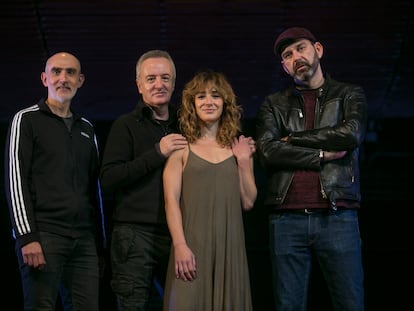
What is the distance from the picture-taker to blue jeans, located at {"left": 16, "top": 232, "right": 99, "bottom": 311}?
283 cm

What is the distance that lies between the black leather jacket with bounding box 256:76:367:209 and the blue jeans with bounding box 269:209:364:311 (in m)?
0.09

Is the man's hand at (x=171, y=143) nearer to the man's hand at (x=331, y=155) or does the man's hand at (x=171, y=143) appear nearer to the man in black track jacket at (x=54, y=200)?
the man in black track jacket at (x=54, y=200)

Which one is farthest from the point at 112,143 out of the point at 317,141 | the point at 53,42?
the point at 53,42

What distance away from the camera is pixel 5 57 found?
4.77m

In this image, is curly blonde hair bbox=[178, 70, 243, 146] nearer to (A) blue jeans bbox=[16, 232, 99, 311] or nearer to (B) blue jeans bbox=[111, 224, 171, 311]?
(B) blue jeans bbox=[111, 224, 171, 311]

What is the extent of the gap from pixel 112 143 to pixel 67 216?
0.38 metres

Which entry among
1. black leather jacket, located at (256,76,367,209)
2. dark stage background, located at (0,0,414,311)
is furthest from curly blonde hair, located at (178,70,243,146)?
dark stage background, located at (0,0,414,311)

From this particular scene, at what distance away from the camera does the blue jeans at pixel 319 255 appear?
280cm

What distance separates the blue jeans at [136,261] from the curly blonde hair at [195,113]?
453mm

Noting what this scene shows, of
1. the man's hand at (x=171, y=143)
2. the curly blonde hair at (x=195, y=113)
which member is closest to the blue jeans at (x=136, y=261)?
the man's hand at (x=171, y=143)

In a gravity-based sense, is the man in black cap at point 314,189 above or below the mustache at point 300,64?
below

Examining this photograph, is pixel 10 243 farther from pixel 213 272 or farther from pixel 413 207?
pixel 413 207

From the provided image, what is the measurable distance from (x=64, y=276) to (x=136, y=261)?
1.38 ft

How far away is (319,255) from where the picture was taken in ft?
9.37
